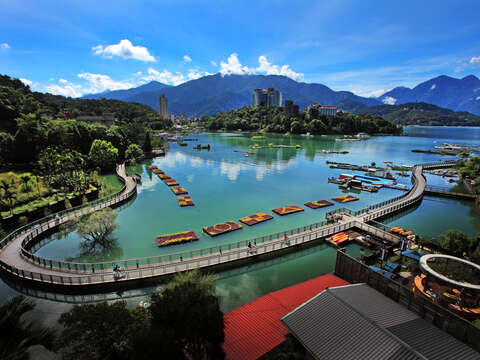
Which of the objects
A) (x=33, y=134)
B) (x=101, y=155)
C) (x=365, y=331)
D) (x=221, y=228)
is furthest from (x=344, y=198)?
(x=33, y=134)

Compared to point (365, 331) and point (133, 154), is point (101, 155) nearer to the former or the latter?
point (133, 154)

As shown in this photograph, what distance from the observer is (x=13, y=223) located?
98.6 feet

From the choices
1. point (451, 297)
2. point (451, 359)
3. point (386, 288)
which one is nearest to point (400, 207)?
point (451, 297)

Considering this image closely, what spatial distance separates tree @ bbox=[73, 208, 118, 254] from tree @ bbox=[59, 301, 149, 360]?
17715 mm

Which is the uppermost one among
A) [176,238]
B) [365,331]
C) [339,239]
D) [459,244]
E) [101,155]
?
[101,155]

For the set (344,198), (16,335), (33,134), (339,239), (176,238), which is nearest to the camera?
(16,335)

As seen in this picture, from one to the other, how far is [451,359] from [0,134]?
234 feet

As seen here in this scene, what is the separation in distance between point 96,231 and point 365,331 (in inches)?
1061

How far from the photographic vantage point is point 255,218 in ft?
113

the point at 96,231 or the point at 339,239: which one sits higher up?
the point at 96,231

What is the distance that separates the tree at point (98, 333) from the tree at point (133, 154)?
71.4 meters

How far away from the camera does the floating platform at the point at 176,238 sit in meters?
27.9

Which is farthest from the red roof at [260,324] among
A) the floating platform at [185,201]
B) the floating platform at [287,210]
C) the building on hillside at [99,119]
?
the building on hillside at [99,119]

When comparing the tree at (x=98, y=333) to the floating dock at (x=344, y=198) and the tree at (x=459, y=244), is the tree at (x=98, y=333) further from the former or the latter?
the floating dock at (x=344, y=198)
